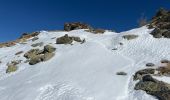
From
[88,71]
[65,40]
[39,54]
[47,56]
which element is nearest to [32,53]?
[39,54]

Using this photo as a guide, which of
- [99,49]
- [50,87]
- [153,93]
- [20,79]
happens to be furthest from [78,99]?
[99,49]

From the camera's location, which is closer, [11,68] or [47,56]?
[11,68]

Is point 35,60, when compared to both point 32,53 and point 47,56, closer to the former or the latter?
point 47,56

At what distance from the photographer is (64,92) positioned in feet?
80.1

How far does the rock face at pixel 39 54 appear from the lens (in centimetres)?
3450

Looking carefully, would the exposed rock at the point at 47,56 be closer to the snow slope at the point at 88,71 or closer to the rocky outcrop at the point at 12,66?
the snow slope at the point at 88,71

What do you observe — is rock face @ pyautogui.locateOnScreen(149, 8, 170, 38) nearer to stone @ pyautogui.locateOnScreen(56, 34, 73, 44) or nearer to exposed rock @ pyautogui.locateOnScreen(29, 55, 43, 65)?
stone @ pyautogui.locateOnScreen(56, 34, 73, 44)

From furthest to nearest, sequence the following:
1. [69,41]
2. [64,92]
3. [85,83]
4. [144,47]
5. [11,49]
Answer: [11,49]
[69,41]
[144,47]
[85,83]
[64,92]

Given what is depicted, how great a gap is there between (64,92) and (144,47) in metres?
13.2

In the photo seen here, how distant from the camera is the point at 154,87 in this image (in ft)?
76.9

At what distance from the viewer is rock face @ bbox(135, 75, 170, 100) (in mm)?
21728

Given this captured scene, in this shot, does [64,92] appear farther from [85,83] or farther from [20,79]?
[20,79]

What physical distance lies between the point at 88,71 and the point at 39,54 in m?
11.3

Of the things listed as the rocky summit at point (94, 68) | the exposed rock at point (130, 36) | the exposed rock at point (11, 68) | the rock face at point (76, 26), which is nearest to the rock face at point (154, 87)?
the rocky summit at point (94, 68)
